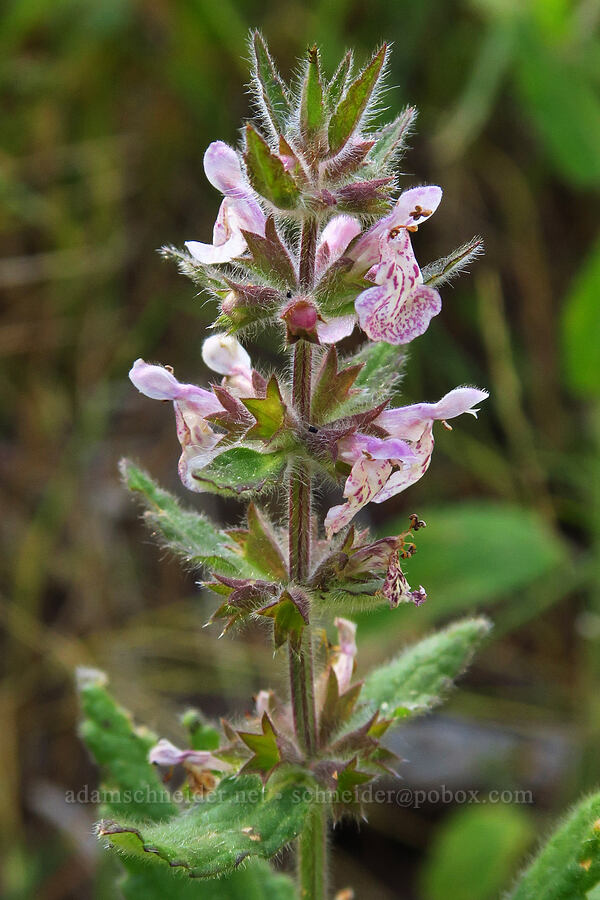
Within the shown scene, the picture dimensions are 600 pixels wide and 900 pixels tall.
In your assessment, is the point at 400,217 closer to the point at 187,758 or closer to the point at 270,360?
the point at 187,758

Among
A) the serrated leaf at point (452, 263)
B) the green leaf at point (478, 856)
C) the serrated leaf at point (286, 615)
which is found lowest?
the green leaf at point (478, 856)

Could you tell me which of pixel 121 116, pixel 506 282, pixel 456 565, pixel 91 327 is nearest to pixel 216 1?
pixel 121 116

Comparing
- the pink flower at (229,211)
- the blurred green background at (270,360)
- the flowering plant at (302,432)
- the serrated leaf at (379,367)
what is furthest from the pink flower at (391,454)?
the blurred green background at (270,360)

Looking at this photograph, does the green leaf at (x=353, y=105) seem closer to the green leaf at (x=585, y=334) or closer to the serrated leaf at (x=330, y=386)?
the serrated leaf at (x=330, y=386)

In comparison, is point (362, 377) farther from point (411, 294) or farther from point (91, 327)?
point (91, 327)

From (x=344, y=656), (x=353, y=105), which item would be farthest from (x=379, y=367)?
(x=344, y=656)
